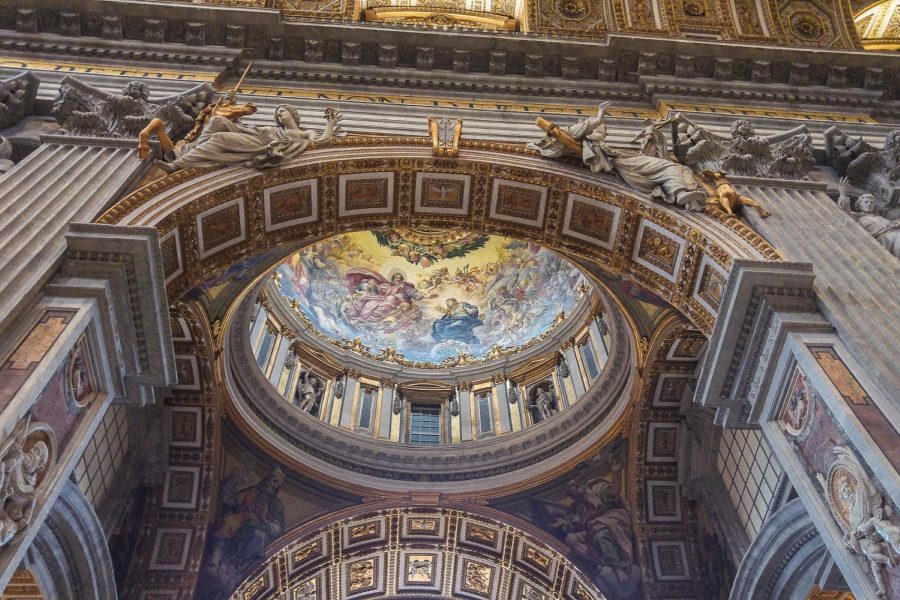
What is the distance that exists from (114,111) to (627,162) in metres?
6.79

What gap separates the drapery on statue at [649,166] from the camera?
10.3 metres

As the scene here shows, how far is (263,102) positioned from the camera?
12.4m

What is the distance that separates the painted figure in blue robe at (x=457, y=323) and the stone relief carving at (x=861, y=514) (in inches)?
523

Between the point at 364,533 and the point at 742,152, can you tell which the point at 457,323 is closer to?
the point at 364,533

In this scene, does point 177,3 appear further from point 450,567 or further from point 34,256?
point 450,567

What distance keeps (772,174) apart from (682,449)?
5667 mm

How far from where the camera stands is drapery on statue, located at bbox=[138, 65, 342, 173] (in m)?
10.2

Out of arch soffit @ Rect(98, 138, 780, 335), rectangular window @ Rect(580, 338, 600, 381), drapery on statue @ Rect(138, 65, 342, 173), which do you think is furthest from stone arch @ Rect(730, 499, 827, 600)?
drapery on statue @ Rect(138, 65, 342, 173)

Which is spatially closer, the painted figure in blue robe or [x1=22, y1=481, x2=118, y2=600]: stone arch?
[x1=22, y1=481, x2=118, y2=600]: stone arch

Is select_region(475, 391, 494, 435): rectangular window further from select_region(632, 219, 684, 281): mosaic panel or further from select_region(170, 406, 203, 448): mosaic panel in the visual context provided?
select_region(632, 219, 684, 281): mosaic panel

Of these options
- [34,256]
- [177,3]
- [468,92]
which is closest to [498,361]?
[468,92]

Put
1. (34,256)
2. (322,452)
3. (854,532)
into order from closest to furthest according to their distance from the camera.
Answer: (854,532), (34,256), (322,452)

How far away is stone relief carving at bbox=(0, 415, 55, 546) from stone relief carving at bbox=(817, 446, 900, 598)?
663 cm

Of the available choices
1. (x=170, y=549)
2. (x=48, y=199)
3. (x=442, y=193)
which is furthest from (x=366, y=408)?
(x=48, y=199)
